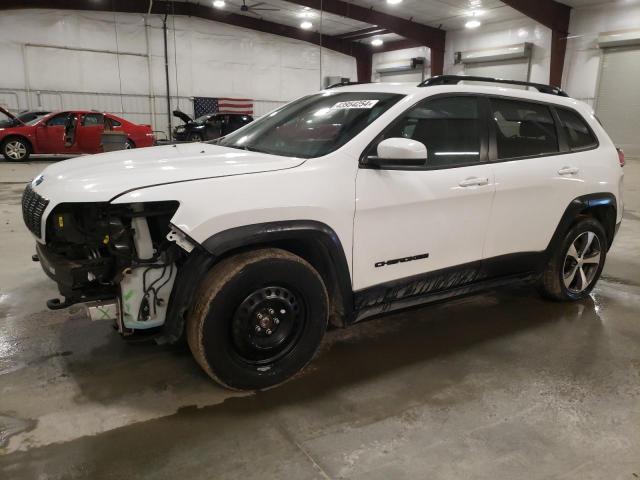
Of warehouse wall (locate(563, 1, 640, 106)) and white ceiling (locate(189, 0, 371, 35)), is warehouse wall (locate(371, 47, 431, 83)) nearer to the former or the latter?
white ceiling (locate(189, 0, 371, 35))

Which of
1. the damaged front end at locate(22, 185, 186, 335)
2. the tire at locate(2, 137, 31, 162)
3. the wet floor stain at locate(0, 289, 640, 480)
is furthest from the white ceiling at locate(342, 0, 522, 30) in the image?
the damaged front end at locate(22, 185, 186, 335)

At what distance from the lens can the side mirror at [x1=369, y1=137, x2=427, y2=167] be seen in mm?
2400

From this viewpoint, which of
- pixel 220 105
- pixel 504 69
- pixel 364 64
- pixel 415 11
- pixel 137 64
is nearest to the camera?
pixel 415 11

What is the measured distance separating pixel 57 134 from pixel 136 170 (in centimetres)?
1172

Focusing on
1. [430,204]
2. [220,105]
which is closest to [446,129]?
[430,204]

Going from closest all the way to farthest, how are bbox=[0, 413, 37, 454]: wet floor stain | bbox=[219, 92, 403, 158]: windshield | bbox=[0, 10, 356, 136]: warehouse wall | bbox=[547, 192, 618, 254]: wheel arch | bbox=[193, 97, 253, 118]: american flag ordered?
bbox=[0, 413, 37, 454]: wet floor stain, bbox=[219, 92, 403, 158]: windshield, bbox=[547, 192, 618, 254]: wheel arch, bbox=[0, 10, 356, 136]: warehouse wall, bbox=[193, 97, 253, 118]: american flag

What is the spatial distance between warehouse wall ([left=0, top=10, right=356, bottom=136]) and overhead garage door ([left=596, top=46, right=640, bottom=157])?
11.4m

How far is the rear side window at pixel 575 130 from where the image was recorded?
3.56 metres

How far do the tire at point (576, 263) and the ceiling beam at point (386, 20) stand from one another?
14260mm

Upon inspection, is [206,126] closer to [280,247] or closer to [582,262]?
[582,262]

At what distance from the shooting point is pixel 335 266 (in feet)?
8.26

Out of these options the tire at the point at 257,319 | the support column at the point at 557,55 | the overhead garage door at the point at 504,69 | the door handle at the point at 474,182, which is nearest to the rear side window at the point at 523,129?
the door handle at the point at 474,182

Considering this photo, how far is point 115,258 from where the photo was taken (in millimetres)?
2264

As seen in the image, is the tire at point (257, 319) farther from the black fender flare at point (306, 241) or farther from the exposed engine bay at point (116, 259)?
the exposed engine bay at point (116, 259)
